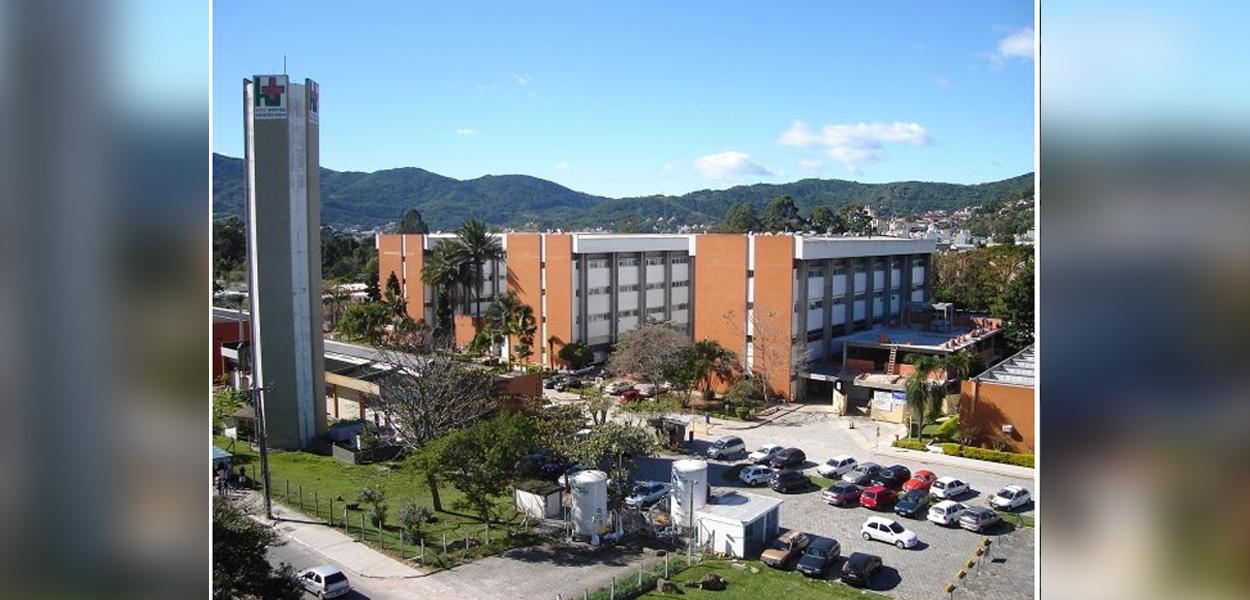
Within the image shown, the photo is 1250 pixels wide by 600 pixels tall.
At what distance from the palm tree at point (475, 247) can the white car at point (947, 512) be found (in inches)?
595

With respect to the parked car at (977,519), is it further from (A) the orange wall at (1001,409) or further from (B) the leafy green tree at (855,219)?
(B) the leafy green tree at (855,219)

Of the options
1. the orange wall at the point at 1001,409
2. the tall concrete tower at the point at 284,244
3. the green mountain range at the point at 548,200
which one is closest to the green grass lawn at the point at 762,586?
the orange wall at the point at 1001,409

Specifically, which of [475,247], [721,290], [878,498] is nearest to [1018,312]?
[721,290]

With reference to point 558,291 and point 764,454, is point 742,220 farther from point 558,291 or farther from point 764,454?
point 764,454

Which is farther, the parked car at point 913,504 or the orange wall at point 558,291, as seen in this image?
the orange wall at point 558,291

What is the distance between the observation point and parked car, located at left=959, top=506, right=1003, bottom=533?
997cm

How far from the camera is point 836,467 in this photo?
40.5 feet

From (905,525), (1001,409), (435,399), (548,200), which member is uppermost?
(548,200)

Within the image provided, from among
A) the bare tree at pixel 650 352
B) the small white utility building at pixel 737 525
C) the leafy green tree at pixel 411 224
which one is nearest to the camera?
the small white utility building at pixel 737 525

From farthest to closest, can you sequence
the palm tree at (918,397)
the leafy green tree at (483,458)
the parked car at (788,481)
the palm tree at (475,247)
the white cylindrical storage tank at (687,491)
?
the palm tree at (475,247), the palm tree at (918,397), the parked car at (788,481), the white cylindrical storage tank at (687,491), the leafy green tree at (483,458)

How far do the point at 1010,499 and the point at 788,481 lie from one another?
9.37ft

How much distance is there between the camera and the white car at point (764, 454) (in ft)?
42.1
